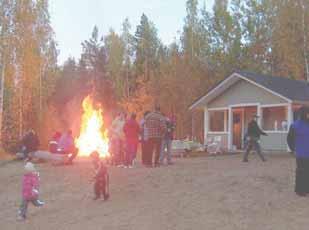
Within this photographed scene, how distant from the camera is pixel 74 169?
15281mm

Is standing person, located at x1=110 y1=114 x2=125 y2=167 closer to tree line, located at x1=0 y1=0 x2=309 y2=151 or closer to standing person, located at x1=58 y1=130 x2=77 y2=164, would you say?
standing person, located at x1=58 y1=130 x2=77 y2=164

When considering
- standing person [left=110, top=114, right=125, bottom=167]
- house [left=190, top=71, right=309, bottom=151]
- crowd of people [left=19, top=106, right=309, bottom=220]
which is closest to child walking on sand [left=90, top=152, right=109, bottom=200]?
crowd of people [left=19, top=106, right=309, bottom=220]

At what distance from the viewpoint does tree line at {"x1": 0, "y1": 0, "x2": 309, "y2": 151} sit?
27516 millimetres

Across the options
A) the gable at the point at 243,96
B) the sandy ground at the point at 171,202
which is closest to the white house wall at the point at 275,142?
the gable at the point at 243,96

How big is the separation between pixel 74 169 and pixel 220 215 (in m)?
8.03

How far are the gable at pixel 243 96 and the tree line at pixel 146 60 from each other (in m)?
4.09

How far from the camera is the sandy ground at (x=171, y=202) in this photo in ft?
26.1

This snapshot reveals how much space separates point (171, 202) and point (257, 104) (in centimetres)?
1479

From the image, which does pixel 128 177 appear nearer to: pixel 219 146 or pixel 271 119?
pixel 219 146

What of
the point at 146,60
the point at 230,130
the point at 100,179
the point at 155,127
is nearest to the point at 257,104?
the point at 230,130

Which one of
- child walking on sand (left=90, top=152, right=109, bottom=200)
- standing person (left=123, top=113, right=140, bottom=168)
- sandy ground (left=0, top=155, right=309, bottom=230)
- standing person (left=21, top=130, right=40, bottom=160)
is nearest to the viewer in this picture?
sandy ground (left=0, top=155, right=309, bottom=230)

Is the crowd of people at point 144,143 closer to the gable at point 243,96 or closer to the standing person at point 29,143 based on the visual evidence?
the standing person at point 29,143

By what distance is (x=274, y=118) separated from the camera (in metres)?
23.5

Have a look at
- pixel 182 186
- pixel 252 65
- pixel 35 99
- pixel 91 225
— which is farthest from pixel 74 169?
pixel 252 65
